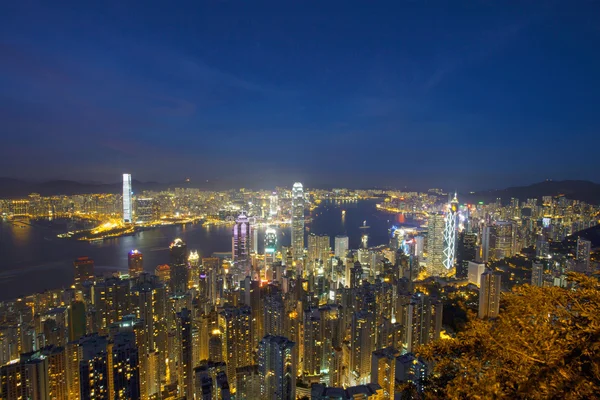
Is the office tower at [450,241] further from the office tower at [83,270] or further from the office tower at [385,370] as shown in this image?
the office tower at [83,270]

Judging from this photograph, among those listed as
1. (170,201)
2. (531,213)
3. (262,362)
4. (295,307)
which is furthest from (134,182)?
(531,213)

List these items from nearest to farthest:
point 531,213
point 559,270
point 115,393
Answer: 1. point 115,393
2. point 559,270
3. point 531,213

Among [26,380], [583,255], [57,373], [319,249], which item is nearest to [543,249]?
[583,255]

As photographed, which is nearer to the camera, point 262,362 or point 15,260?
point 262,362

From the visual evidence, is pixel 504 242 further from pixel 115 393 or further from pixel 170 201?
Result: pixel 170 201

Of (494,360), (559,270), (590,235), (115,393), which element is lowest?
(115,393)

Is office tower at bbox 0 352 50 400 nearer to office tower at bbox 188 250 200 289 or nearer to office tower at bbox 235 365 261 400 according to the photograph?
office tower at bbox 235 365 261 400

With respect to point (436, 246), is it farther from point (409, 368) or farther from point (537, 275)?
point (409, 368)
